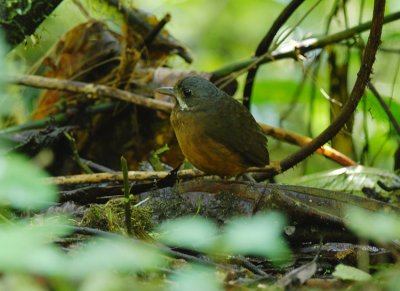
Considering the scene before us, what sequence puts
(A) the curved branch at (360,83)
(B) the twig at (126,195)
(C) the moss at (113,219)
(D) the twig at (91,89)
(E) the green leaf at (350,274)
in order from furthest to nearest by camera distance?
(D) the twig at (91,89)
(A) the curved branch at (360,83)
(C) the moss at (113,219)
(B) the twig at (126,195)
(E) the green leaf at (350,274)

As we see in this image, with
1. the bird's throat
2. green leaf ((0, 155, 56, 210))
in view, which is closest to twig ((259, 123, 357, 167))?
the bird's throat

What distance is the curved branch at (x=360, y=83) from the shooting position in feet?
9.07

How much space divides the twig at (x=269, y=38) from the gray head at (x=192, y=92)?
63cm

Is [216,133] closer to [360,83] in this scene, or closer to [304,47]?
[360,83]

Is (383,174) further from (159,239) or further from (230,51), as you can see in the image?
(230,51)

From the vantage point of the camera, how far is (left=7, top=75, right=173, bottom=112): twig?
400cm

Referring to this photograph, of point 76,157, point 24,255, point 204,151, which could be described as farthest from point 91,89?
point 24,255

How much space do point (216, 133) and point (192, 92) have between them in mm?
353

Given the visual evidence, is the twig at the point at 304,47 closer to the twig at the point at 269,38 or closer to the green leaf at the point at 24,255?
the twig at the point at 269,38

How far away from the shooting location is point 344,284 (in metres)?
1.82

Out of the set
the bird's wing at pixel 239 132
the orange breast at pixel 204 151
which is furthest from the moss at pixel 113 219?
the bird's wing at pixel 239 132

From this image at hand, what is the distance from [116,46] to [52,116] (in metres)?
0.74

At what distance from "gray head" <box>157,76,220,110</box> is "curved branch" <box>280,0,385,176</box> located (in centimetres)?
55

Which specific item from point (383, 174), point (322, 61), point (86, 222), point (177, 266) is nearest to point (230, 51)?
point (322, 61)
